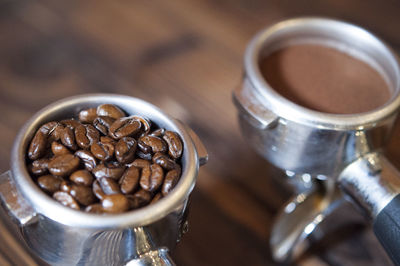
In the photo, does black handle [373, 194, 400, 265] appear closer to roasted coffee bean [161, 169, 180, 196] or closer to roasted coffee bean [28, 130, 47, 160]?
roasted coffee bean [161, 169, 180, 196]

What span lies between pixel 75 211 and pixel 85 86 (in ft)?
1.84

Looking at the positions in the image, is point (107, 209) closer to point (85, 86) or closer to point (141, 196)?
point (141, 196)

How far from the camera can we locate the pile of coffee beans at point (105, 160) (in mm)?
451

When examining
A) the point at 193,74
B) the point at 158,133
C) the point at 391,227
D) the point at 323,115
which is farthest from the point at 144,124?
the point at 193,74

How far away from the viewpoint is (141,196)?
46 cm

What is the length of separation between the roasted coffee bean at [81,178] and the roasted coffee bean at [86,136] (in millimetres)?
42

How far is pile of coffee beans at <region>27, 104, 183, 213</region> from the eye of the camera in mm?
451

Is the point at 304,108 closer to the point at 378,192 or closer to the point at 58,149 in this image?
the point at 378,192

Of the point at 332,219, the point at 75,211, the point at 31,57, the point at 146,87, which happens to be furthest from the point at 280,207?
the point at 31,57

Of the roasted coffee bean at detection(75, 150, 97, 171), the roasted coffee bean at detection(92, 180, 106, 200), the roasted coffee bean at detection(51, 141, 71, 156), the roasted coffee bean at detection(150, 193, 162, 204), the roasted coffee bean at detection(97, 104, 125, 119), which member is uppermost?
the roasted coffee bean at detection(97, 104, 125, 119)

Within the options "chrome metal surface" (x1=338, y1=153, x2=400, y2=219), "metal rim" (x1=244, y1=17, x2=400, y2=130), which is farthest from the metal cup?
"chrome metal surface" (x1=338, y1=153, x2=400, y2=219)

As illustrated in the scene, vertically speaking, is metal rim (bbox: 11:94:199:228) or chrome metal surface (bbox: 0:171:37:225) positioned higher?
metal rim (bbox: 11:94:199:228)

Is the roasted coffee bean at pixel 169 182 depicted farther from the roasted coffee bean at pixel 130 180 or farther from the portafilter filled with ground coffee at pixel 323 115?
the portafilter filled with ground coffee at pixel 323 115

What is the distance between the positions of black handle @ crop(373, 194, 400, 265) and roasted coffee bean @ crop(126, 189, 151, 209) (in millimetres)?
314
